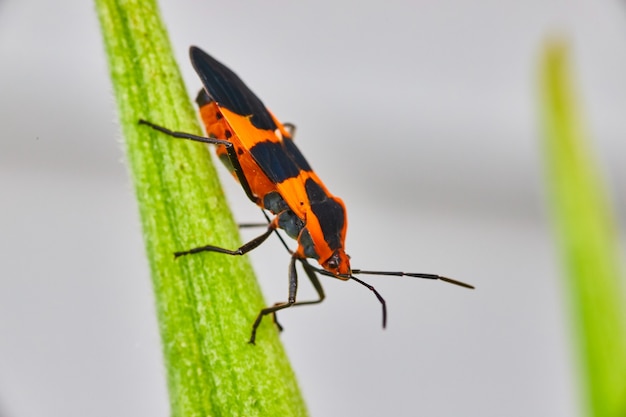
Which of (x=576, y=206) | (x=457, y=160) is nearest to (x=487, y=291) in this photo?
(x=457, y=160)

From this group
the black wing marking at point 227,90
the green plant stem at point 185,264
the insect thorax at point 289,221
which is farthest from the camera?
the insect thorax at point 289,221

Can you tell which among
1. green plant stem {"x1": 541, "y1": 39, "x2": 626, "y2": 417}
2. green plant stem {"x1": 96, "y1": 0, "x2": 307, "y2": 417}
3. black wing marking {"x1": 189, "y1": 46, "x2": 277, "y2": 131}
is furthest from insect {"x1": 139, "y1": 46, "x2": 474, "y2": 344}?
green plant stem {"x1": 96, "y1": 0, "x2": 307, "y2": 417}

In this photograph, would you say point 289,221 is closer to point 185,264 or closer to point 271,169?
point 271,169

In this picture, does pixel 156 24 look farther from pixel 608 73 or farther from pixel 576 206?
pixel 608 73

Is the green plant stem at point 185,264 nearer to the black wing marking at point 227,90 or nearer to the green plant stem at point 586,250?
the green plant stem at point 586,250

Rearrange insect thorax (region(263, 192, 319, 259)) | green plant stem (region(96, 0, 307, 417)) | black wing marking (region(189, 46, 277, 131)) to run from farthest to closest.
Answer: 1. insect thorax (region(263, 192, 319, 259))
2. black wing marking (region(189, 46, 277, 131))
3. green plant stem (region(96, 0, 307, 417))

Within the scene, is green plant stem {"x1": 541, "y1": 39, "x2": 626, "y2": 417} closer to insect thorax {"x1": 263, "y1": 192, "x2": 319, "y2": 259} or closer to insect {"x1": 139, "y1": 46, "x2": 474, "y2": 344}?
insect {"x1": 139, "y1": 46, "x2": 474, "y2": 344}

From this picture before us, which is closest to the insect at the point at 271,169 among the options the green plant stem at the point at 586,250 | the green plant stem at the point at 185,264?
the green plant stem at the point at 586,250
